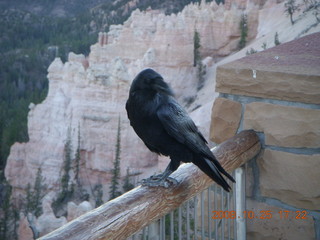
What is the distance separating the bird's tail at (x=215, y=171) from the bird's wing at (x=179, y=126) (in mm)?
34

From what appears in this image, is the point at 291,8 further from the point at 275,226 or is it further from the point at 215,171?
the point at 215,171

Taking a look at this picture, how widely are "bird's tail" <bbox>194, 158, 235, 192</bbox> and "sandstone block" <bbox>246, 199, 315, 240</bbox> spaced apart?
447 millimetres

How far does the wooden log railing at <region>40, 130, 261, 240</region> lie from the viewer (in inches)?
41.9

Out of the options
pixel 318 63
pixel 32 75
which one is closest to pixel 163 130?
pixel 318 63

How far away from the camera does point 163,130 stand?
1522mm

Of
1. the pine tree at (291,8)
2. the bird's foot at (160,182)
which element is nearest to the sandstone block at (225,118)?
the bird's foot at (160,182)

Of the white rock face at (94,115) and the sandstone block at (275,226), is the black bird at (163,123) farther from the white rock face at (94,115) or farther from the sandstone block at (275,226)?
the white rock face at (94,115)

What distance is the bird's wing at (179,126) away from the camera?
147cm

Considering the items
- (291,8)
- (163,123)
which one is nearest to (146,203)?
(163,123)

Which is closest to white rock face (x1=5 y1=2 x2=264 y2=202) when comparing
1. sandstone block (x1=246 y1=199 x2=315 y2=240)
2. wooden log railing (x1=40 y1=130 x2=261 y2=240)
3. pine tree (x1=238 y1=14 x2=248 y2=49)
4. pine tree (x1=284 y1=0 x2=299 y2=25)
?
pine tree (x1=238 y1=14 x2=248 y2=49)

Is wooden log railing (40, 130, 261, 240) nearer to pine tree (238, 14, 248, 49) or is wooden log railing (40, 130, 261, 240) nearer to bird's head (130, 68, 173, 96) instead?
bird's head (130, 68, 173, 96)

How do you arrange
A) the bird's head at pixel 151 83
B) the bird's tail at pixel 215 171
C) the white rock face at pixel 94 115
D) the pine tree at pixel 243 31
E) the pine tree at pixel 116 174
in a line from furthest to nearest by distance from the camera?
the pine tree at pixel 243 31 < the white rock face at pixel 94 115 < the pine tree at pixel 116 174 < the bird's head at pixel 151 83 < the bird's tail at pixel 215 171

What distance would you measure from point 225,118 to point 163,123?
1.66 feet

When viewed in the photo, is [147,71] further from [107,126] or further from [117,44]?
[117,44]
